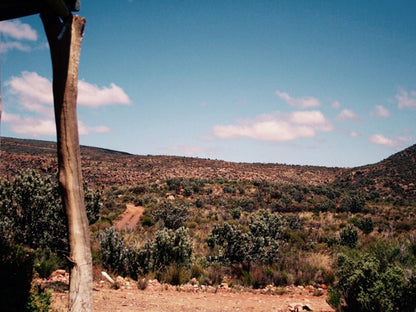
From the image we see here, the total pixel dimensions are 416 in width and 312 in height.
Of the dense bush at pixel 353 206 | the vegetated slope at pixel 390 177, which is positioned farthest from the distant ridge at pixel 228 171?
the dense bush at pixel 353 206

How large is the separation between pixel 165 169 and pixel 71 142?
178 ft

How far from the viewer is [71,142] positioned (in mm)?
2846

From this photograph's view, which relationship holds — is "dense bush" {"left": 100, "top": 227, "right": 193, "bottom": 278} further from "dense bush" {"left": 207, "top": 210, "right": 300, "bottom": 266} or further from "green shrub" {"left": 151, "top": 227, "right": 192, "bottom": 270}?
"dense bush" {"left": 207, "top": 210, "right": 300, "bottom": 266}

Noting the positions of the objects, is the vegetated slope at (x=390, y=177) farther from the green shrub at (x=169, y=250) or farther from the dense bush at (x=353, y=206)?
the green shrub at (x=169, y=250)

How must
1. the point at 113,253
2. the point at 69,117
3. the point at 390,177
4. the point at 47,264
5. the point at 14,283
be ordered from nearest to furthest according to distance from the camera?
the point at 69,117 → the point at 14,283 → the point at 47,264 → the point at 113,253 → the point at 390,177

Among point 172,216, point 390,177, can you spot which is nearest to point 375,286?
point 172,216

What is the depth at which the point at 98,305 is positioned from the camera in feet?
17.9

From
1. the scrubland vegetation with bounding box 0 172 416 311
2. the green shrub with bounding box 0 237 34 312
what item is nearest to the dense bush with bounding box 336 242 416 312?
the scrubland vegetation with bounding box 0 172 416 311

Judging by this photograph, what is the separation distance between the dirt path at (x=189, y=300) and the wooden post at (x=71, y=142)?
3.03 meters

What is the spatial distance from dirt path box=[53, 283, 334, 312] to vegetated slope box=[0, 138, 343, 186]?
36.0m

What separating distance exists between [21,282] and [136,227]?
13042mm

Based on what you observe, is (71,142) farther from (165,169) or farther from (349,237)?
(165,169)

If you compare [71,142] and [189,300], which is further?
[189,300]

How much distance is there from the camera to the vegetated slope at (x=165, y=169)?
4625 centimetres
